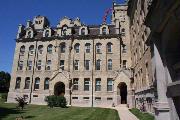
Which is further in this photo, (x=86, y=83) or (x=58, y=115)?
(x=86, y=83)

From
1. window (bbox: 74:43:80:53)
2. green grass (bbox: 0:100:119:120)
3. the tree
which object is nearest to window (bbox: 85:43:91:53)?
window (bbox: 74:43:80:53)

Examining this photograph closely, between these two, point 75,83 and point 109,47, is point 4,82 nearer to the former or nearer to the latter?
point 75,83

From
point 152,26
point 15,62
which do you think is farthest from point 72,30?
point 152,26

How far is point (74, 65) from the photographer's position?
41.9 meters

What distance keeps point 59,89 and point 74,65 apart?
234 inches

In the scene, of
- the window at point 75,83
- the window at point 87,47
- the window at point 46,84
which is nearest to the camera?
the window at point 75,83

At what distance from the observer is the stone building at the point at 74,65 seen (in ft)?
130

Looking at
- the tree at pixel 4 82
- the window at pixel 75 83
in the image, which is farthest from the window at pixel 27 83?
the tree at pixel 4 82

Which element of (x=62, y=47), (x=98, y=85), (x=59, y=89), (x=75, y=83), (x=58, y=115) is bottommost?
(x=58, y=115)

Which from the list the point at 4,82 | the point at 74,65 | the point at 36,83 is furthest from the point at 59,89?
the point at 4,82

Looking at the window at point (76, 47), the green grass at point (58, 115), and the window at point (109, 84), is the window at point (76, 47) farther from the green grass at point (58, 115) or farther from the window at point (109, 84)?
the green grass at point (58, 115)

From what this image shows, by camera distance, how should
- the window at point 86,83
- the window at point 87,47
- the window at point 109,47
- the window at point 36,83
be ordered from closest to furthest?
the window at point 86,83 < the window at point 109,47 < the window at point 87,47 < the window at point 36,83

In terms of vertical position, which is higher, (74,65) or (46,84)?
(74,65)

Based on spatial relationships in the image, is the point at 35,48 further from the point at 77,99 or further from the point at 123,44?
the point at 123,44
